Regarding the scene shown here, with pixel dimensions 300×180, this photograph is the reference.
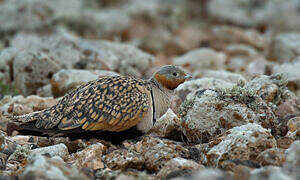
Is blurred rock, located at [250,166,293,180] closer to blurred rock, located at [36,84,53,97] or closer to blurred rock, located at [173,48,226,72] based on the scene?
blurred rock, located at [36,84,53,97]

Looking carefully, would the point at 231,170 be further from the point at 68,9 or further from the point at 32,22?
the point at 68,9

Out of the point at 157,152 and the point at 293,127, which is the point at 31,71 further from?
the point at 293,127

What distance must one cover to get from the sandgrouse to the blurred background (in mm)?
2461

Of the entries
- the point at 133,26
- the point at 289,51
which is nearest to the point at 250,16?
the point at 133,26

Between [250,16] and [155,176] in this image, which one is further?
[250,16]

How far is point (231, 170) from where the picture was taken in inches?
193

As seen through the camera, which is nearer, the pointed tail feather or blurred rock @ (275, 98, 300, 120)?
the pointed tail feather

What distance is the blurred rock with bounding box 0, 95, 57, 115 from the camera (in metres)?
7.68

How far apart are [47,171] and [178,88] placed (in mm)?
4835

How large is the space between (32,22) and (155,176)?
37.1 feet

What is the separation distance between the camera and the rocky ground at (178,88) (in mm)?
5137

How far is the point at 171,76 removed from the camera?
6.72 metres

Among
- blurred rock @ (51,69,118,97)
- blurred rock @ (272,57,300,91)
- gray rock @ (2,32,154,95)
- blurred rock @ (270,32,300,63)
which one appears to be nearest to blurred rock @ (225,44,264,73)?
blurred rock @ (270,32,300,63)

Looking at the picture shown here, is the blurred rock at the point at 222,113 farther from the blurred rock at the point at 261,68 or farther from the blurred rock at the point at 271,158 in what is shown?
the blurred rock at the point at 261,68
